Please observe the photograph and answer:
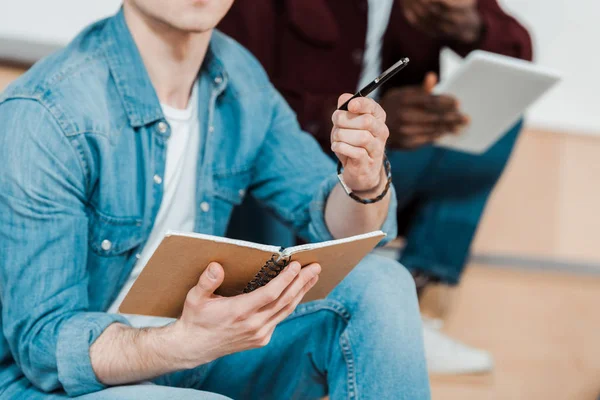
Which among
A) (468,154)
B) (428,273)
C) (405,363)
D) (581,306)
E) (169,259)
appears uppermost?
(169,259)

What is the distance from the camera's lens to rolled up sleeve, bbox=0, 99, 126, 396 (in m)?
0.75

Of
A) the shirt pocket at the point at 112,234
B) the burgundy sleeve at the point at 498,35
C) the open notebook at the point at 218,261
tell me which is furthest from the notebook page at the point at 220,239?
the burgundy sleeve at the point at 498,35

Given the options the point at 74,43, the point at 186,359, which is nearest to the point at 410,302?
the point at 186,359

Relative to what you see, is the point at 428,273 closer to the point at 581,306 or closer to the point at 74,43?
the point at 581,306

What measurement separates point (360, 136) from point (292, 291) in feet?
0.54

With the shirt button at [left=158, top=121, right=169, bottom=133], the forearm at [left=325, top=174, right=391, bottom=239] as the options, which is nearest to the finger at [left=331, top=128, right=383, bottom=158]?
the forearm at [left=325, top=174, right=391, bottom=239]

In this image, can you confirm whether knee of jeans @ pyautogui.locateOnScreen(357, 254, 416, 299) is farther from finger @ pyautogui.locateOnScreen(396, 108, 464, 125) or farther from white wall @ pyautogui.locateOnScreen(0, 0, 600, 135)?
white wall @ pyautogui.locateOnScreen(0, 0, 600, 135)

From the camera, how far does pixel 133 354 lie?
2.43 ft

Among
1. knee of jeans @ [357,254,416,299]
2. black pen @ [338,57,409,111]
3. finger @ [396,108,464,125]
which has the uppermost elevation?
black pen @ [338,57,409,111]

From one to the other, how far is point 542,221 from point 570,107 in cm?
30

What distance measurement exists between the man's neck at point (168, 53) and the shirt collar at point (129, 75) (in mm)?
15

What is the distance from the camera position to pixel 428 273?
167cm

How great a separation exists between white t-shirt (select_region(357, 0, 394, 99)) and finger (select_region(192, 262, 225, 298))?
74 centimetres

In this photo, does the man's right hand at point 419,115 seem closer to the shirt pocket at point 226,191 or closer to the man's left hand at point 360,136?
the shirt pocket at point 226,191
